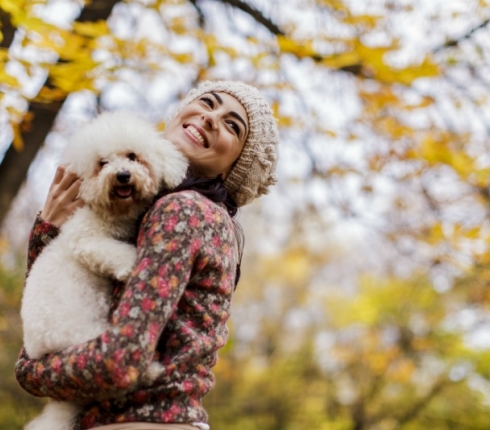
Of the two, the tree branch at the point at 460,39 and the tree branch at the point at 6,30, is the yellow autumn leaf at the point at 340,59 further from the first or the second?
the tree branch at the point at 6,30

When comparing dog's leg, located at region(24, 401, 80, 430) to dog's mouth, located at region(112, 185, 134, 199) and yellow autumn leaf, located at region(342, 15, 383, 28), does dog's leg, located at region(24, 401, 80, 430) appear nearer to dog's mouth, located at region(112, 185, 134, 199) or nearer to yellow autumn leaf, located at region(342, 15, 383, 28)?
dog's mouth, located at region(112, 185, 134, 199)

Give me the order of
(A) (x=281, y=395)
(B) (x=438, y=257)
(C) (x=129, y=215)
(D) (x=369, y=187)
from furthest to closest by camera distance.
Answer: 1. (A) (x=281, y=395)
2. (D) (x=369, y=187)
3. (B) (x=438, y=257)
4. (C) (x=129, y=215)

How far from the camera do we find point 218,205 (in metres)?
1.83

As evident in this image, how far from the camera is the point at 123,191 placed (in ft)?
5.44

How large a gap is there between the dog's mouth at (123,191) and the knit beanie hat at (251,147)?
57 centimetres

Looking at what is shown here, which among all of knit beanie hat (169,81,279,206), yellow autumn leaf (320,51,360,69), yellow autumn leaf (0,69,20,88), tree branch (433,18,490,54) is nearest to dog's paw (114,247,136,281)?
knit beanie hat (169,81,279,206)

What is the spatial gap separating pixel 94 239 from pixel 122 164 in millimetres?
215

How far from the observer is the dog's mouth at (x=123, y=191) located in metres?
1.65

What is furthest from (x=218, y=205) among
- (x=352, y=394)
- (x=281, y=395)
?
(x=352, y=394)

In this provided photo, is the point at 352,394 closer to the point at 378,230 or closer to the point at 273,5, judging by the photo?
the point at 378,230

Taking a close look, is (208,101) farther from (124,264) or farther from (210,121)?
(124,264)

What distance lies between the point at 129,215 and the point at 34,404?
558 centimetres

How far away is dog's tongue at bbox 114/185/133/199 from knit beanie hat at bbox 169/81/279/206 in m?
0.57

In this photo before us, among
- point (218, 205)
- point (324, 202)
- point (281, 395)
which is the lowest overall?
point (281, 395)
